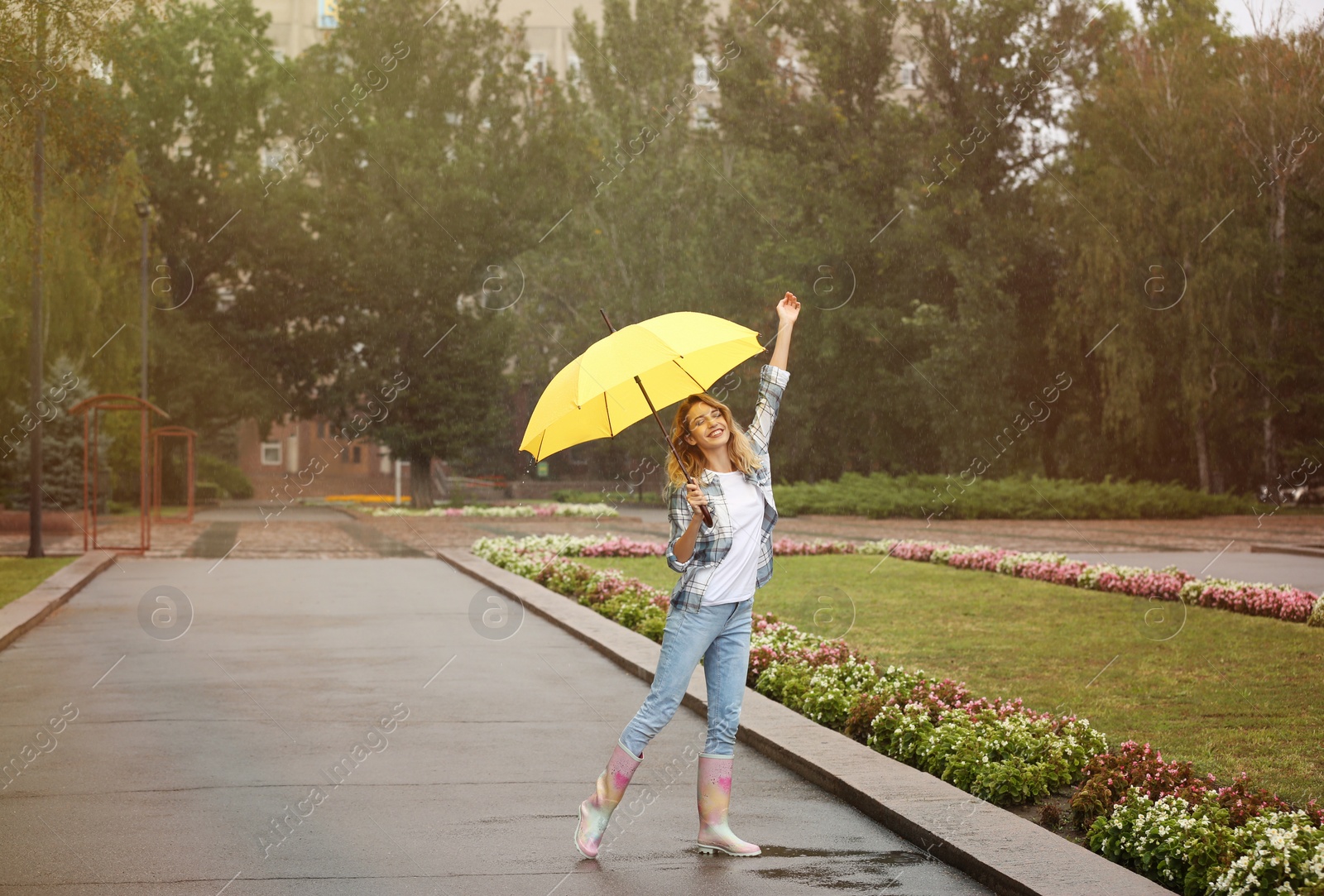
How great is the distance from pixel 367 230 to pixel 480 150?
14.6 ft

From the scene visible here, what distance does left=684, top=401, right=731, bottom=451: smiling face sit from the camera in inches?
227

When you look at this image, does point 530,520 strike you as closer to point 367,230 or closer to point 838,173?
point 367,230

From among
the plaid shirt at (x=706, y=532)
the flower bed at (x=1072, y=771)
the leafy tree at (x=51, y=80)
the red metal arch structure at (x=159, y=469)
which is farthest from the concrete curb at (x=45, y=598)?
the red metal arch structure at (x=159, y=469)

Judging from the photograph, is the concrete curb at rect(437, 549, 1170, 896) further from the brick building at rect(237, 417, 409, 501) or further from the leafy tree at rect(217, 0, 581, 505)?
the brick building at rect(237, 417, 409, 501)

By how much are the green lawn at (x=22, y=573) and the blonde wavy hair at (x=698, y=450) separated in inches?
497

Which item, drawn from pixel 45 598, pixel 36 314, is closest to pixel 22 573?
pixel 36 314

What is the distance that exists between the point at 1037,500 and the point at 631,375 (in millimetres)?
33918

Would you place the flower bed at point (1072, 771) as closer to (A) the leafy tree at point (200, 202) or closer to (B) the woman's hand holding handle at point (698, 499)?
(B) the woman's hand holding handle at point (698, 499)

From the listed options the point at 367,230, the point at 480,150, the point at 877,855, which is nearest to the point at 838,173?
the point at 480,150

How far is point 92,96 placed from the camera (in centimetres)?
1883

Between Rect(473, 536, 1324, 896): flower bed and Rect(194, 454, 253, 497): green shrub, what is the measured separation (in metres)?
54.3

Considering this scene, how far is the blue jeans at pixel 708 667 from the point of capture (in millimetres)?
5805

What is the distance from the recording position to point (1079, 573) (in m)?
18.9

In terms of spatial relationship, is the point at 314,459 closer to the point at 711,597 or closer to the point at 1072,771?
the point at 1072,771
